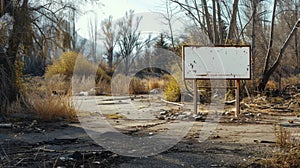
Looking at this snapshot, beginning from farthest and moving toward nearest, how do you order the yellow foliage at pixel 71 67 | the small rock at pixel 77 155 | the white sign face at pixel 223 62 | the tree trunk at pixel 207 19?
the yellow foliage at pixel 71 67 < the tree trunk at pixel 207 19 < the white sign face at pixel 223 62 < the small rock at pixel 77 155

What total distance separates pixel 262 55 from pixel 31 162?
20598 millimetres

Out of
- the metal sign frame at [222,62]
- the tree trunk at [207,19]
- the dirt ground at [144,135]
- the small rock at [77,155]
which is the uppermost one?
the tree trunk at [207,19]

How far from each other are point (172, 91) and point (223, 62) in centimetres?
690

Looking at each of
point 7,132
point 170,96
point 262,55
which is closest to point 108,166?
point 7,132

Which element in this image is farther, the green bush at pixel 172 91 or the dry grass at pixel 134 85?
the dry grass at pixel 134 85

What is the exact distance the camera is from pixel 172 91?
18.6 metres

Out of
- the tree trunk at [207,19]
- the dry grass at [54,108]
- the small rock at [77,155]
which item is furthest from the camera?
the tree trunk at [207,19]

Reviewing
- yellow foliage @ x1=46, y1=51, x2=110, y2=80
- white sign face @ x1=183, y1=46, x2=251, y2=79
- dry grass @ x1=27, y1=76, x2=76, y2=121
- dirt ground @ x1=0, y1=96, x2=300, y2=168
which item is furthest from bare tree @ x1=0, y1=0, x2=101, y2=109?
yellow foliage @ x1=46, y1=51, x2=110, y2=80

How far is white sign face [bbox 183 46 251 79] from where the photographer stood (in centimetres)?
1188

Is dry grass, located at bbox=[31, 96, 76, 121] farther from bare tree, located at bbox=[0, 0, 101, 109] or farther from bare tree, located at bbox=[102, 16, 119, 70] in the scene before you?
bare tree, located at bbox=[102, 16, 119, 70]

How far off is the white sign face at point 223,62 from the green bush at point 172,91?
649 centimetres

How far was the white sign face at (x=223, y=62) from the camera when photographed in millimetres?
11875

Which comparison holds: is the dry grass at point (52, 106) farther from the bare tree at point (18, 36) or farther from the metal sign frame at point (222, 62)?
the metal sign frame at point (222, 62)

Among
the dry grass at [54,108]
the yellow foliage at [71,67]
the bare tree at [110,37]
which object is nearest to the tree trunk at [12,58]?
the dry grass at [54,108]
